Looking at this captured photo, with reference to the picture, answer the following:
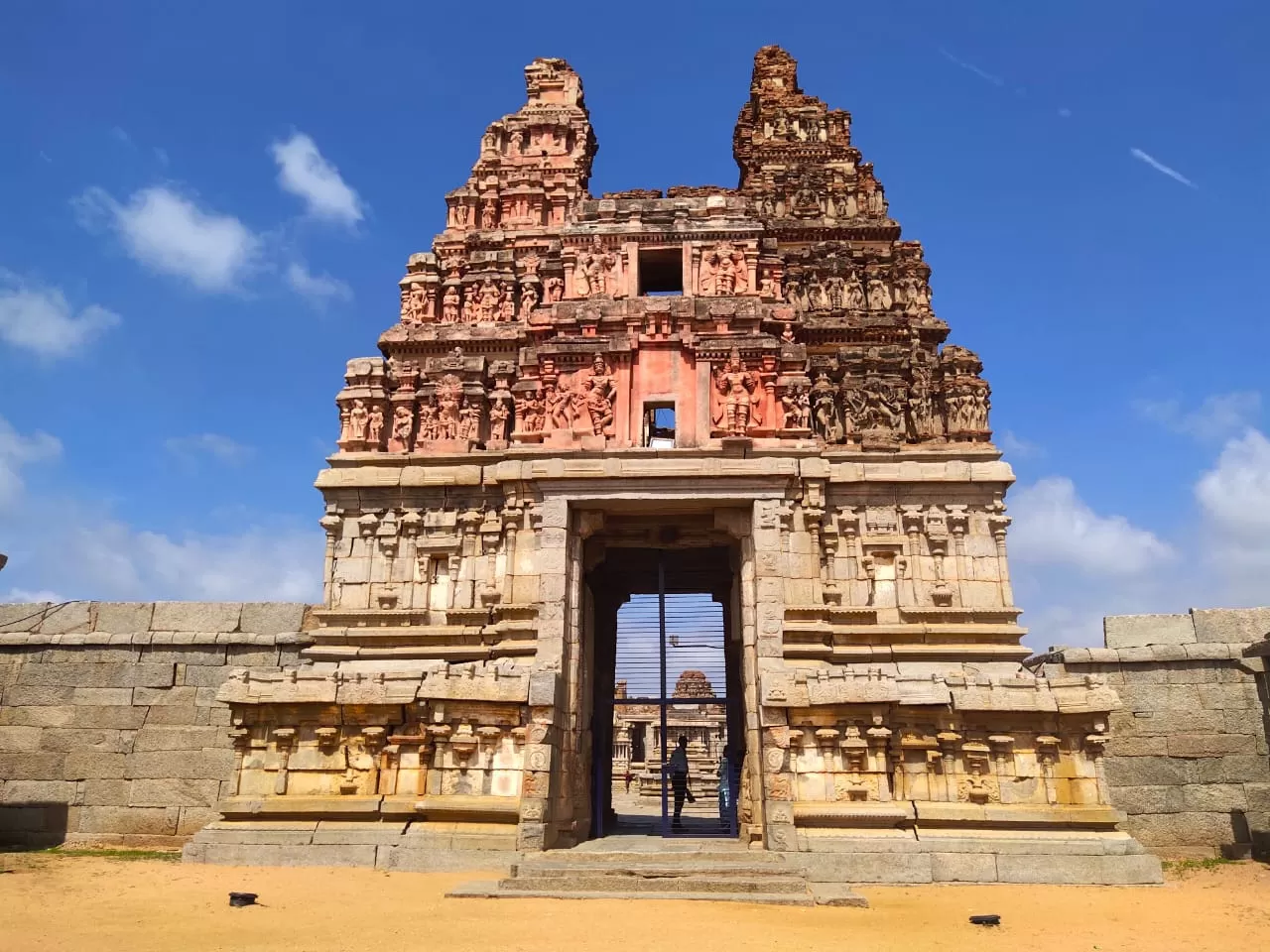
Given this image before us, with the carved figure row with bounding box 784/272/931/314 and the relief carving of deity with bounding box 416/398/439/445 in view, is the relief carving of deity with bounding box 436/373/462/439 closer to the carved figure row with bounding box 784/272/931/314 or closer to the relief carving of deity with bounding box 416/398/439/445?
the relief carving of deity with bounding box 416/398/439/445

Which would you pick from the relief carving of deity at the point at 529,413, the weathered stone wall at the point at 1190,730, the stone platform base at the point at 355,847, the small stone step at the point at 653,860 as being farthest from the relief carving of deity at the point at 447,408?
the weathered stone wall at the point at 1190,730

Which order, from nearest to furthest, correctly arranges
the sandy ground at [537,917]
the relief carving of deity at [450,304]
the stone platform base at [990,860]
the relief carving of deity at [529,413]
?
the sandy ground at [537,917] < the stone platform base at [990,860] < the relief carving of deity at [529,413] < the relief carving of deity at [450,304]

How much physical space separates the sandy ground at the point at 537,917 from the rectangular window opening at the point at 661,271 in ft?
36.2

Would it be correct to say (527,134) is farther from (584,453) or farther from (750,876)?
(750,876)

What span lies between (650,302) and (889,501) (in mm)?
5501

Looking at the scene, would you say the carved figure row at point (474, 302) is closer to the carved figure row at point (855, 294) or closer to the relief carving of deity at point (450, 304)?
the relief carving of deity at point (450, 304)

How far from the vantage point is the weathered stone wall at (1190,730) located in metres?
14.0

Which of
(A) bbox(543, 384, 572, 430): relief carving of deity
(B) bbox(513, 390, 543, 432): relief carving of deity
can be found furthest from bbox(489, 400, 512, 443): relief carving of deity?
(A) bbox(543, 384, 572, 430): relief carving of deity

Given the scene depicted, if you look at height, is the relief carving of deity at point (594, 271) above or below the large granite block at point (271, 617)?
above

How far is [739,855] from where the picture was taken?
11.7 m

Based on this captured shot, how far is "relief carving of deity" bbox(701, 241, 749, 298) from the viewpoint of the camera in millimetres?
16500

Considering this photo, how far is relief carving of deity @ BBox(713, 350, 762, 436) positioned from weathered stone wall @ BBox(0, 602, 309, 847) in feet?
27.1

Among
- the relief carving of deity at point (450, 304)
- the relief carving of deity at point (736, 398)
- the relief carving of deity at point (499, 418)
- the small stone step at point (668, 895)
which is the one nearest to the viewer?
the small stone step at point (668, 895)

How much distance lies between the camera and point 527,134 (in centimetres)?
2122
